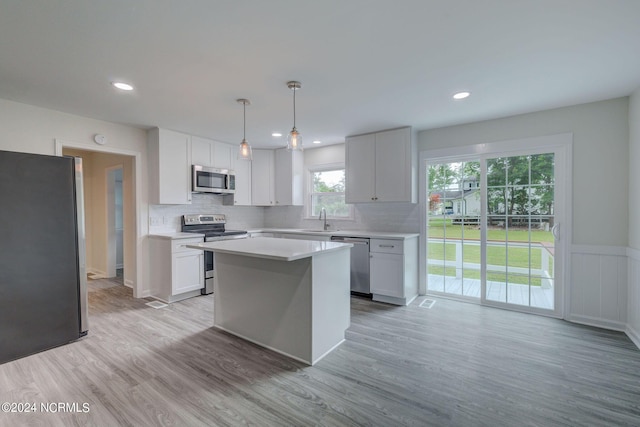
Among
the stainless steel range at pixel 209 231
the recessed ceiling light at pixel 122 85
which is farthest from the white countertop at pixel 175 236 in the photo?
the recessed ceiling light at pixel 122 85

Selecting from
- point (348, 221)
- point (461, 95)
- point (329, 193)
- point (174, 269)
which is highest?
point (461, 95)

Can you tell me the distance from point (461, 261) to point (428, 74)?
262 cm

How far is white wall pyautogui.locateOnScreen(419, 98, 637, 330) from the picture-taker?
296 cm

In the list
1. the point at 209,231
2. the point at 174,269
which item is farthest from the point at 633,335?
the point at 209,231

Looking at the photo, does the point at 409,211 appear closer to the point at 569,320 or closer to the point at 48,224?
the point at 569,320

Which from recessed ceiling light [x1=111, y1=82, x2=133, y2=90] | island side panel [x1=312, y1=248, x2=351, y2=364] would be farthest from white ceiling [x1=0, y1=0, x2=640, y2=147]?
island side panel [x1=312, y1=248, x2=351, y2=364]

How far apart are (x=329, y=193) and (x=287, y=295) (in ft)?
9.57

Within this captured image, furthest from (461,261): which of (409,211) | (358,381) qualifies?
(358,381)

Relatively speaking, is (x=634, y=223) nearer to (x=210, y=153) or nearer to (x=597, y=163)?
(x=597, y=163)

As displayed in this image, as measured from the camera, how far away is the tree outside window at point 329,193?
5.03 m

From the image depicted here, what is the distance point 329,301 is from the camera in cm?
255

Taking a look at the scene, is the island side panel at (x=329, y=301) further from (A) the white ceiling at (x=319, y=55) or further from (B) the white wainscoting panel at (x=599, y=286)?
(B) the white wainscoting panel at (x=599, y=286)

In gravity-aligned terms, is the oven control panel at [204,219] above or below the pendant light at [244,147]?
below

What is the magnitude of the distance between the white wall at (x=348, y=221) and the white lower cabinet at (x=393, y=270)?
40cm
